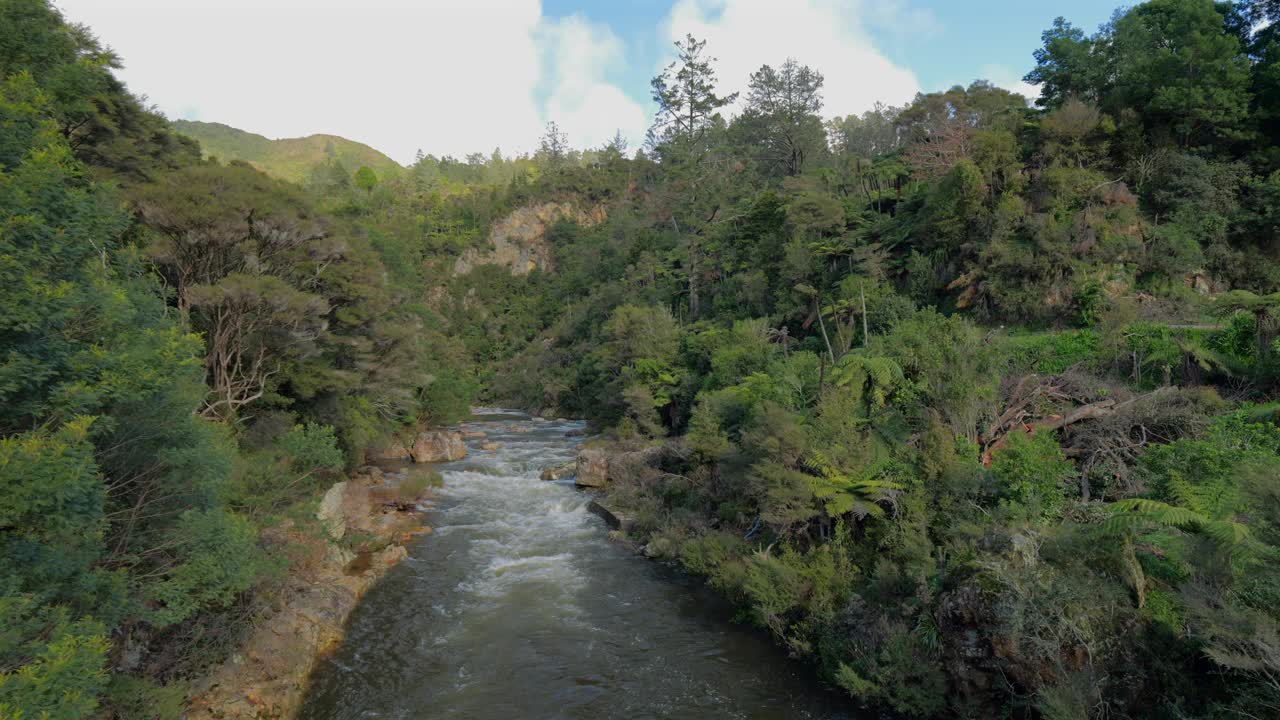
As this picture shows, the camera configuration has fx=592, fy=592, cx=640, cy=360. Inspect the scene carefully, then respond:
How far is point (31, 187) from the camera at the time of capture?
6414 mm

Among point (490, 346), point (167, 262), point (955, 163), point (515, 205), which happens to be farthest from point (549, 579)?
point (515, 205)

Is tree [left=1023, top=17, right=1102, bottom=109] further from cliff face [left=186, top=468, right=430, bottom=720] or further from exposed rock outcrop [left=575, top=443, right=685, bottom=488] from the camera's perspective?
cliff face [left=186, top=468, right=430, bottom=720]

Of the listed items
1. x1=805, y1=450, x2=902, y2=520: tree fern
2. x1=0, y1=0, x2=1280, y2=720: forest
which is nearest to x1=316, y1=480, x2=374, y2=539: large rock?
x1=0, y1=0, x2=1280, y2=720: forest

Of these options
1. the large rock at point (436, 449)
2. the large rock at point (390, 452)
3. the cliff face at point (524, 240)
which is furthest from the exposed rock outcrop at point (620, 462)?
the cliff face at point (524, 240)

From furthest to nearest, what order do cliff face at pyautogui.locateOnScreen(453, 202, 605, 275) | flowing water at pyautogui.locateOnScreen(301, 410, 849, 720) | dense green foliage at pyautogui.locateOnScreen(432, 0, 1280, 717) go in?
cliff face at pyautogui.locateOnScreen(453, 202, 605, 275) → flowing water at pyautogui.locateOnScreen(301, 410, 849, 720) → dense green foliage at pyautogui.locateOnScreen(432, 0, 1280, 717)

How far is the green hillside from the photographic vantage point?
6388 inches

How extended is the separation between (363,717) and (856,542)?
988 centimetres

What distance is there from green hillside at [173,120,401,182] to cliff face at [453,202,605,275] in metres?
91.9

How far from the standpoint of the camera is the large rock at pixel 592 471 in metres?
23.5

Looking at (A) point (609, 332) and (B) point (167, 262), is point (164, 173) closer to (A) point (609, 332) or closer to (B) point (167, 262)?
(B) point (167, 262)

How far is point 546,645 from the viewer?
40.5 feet

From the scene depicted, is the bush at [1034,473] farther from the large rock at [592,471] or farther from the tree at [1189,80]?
the tree at [1189,80]

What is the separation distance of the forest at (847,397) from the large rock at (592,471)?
89.8 inches

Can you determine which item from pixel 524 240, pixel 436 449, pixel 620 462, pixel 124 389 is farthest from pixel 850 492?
pixel 524 240
